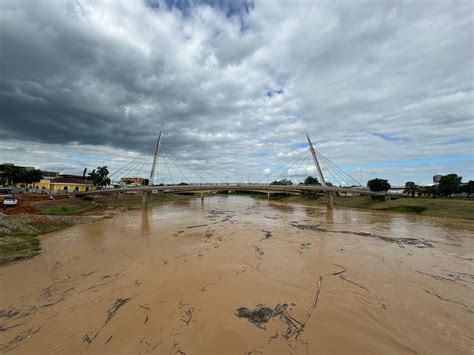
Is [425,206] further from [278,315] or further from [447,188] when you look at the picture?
[278,315]

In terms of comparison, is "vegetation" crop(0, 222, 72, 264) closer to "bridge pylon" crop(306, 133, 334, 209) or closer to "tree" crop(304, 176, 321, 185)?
"bridge pylon" crop(306, 133, 334, 209)

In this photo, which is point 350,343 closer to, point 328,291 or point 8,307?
point 328,291

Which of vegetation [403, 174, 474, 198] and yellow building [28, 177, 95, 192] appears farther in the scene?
yellow building [28, 177, 95, 192]

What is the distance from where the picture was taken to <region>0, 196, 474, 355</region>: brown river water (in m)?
4.81

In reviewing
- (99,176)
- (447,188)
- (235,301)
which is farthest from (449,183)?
(99,176)

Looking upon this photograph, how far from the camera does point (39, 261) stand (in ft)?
35.2

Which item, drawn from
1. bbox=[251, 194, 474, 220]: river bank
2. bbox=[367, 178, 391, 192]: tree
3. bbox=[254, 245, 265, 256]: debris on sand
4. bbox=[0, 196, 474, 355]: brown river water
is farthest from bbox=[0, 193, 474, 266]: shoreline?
bbox=[254, 245, 265, 256]: debris on sand

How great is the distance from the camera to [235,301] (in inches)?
261

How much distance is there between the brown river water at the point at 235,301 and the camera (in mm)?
4809

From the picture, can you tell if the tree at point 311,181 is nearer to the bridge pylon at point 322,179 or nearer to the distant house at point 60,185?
the bridge pylon at point 322,179

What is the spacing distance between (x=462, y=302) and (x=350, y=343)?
553cm

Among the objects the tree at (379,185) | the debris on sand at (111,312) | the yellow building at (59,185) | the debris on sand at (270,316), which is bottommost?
the debris on sand at (111,312)

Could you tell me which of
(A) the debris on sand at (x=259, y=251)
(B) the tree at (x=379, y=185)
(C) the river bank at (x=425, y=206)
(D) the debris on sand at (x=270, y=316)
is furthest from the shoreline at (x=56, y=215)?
(A) the debris on sand at (x=259, y=251)

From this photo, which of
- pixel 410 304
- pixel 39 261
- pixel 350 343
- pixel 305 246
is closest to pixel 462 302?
pixel 410 304
